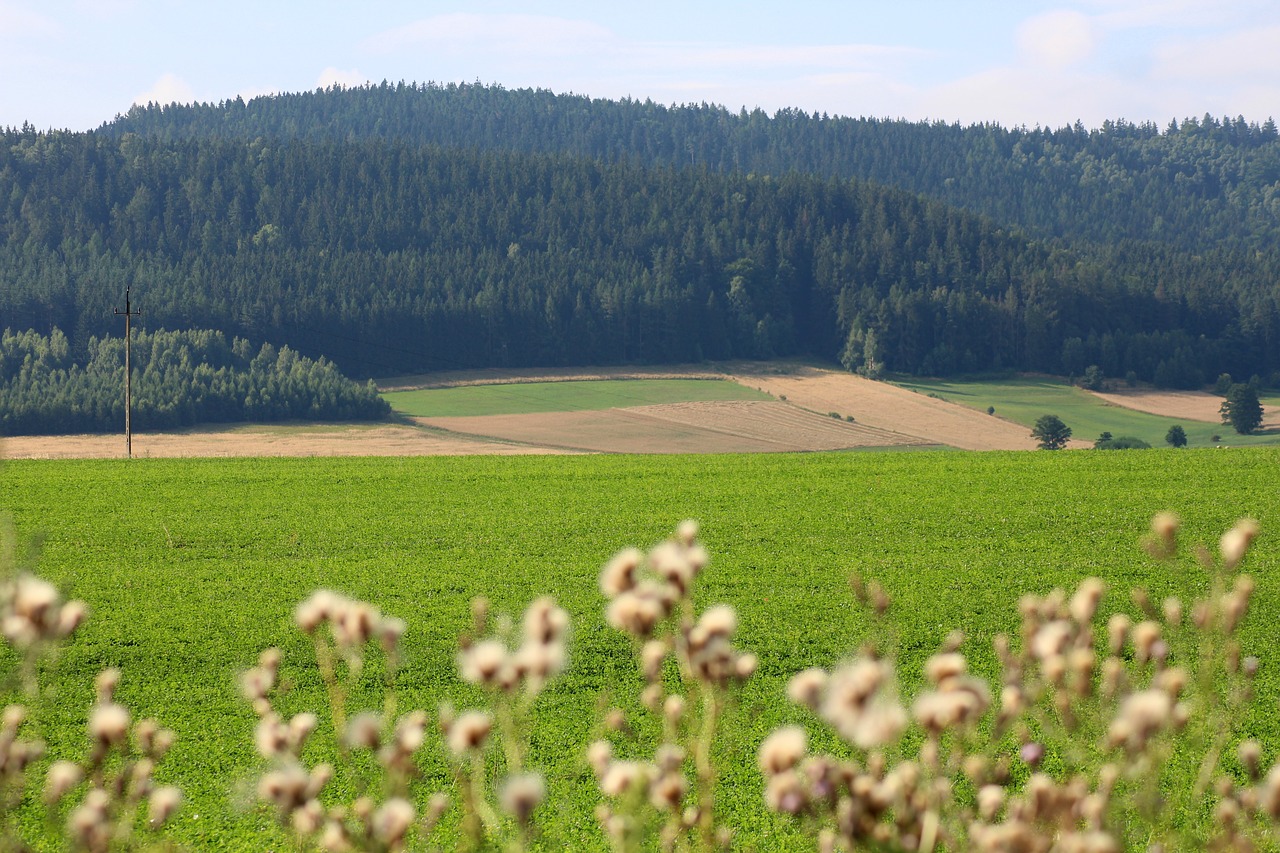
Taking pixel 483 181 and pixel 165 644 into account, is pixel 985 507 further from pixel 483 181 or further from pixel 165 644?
pixel 483 181

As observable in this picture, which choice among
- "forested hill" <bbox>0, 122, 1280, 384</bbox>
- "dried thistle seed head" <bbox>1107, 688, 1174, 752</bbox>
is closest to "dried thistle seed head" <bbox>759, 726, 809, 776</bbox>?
"dried thistle seed head" <bbox>1107, 688, 1174, 752</bbox>

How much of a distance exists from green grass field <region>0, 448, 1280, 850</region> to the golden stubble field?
1488 inches

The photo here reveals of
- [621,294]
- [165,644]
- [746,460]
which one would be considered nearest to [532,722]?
[165,644]

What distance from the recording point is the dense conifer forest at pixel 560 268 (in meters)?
103

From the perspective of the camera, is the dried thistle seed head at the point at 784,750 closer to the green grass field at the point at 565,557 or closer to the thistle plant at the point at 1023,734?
the thistle plant at the point at 1023,734

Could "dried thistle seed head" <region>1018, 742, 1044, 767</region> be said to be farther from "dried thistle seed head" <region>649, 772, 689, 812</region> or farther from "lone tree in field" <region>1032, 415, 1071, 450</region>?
"lone tree in field" <region>1032, 415, 1071, 450</region>

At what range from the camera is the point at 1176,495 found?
67.9ft

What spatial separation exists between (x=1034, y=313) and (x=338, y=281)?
199 ft

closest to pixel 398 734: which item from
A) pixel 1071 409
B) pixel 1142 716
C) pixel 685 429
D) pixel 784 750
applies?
pixel 784 750

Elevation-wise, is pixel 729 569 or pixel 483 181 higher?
pixel 483 181

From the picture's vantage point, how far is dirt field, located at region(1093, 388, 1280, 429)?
283 feet

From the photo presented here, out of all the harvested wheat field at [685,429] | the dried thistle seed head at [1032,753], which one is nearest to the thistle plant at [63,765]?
the dried thistle seed head at [1032,753]

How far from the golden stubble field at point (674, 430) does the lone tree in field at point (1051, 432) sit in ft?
2.73

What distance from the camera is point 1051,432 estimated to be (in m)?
76.3
